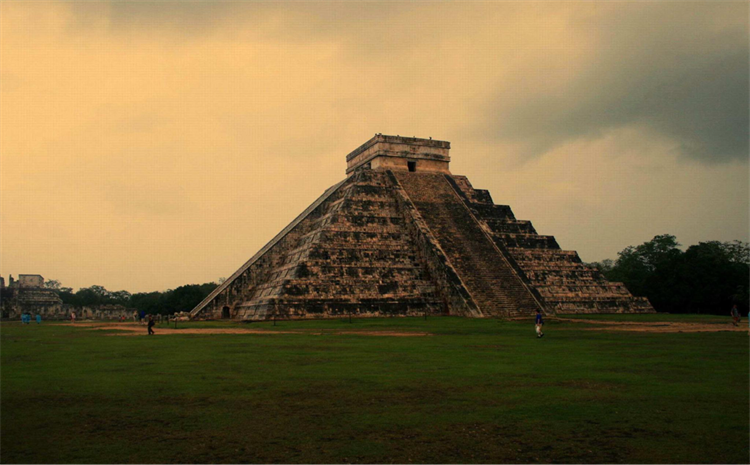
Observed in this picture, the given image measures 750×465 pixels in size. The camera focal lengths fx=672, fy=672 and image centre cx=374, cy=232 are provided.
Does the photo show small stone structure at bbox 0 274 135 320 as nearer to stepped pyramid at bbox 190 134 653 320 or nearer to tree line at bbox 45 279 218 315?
tree line at bbox 45 279 218 315

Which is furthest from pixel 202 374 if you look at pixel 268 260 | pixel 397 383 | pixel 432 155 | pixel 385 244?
pixel 432 155

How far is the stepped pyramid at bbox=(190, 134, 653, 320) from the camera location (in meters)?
29.1

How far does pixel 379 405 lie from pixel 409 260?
2388cm

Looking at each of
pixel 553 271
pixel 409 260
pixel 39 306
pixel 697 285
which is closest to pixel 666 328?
pixel 553 271

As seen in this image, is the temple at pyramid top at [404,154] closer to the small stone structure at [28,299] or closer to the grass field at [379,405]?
the grass field at [379,405]

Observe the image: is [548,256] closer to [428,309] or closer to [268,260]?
[428,309]

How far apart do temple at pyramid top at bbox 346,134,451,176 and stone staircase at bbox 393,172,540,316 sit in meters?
0.72

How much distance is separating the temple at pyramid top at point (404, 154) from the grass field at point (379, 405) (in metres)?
24.1

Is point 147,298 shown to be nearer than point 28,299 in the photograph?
No

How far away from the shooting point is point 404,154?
127 feet

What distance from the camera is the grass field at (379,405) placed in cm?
630

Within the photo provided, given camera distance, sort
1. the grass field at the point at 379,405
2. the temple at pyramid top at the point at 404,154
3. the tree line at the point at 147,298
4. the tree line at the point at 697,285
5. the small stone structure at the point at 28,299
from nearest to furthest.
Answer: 1. the grass field at the point at 379,405
2. the temple at pyramid top at the point at 404,154
3. the tree line at the point at 697,285
4. the small stone structure at the point at 28,299
5. the tree line at the point at 147,298

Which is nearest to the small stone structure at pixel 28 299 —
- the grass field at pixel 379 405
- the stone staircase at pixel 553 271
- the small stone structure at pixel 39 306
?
the small stone structure at pixel 39 306

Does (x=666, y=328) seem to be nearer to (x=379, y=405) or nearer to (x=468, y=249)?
(x=468, y=249)
